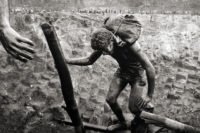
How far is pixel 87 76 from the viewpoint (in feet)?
19.0

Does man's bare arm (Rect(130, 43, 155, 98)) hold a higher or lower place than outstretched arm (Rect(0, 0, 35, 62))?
lower

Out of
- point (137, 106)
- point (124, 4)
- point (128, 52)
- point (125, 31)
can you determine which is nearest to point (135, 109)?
point (137, 106)

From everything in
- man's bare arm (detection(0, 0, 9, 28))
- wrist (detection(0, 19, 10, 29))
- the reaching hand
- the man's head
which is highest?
man's bare arm (detection(0, 0, 9, 28))

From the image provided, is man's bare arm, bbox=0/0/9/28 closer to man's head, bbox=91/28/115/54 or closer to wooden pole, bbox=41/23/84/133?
wooden pole, bbox=41/23/84/133

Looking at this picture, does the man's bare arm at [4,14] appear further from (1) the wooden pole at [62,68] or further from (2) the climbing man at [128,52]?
(2) the climbing man at [128,52]

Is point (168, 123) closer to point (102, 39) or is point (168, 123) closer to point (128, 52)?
point (128, 52)

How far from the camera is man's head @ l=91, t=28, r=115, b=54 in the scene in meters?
3.58

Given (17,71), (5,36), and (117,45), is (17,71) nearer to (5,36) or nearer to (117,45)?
(117,45)

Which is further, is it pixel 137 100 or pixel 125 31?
pixel 137 100

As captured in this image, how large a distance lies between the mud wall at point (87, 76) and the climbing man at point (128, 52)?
110 cm

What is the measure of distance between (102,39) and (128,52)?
18.5 inches

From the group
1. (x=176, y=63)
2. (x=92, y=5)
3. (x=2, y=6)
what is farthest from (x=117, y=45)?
(x=92, y=5)

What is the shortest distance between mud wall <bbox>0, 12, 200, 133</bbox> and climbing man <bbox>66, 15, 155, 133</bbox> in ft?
3.60

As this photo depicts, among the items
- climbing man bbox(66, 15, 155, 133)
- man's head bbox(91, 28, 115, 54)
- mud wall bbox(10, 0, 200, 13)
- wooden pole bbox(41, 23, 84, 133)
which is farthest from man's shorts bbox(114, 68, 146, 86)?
mud wall bbox(10, 0, 200, 13)
